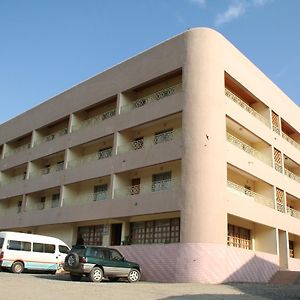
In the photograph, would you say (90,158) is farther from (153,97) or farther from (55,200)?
(153,97)

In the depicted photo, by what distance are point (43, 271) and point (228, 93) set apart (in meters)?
15.1

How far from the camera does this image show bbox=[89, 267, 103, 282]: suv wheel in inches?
738

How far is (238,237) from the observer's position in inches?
1091

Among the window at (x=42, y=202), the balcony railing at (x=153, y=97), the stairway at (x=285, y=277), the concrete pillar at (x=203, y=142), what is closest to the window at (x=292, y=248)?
the stairway at (x=285, y=277)

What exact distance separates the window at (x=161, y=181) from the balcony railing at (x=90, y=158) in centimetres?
443

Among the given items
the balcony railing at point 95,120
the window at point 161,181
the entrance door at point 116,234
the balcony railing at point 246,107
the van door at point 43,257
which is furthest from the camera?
the balcony railing at point 95,120

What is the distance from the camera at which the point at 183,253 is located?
72.6 feet

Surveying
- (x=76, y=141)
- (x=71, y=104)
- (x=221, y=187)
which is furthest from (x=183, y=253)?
(x=71, y=104)

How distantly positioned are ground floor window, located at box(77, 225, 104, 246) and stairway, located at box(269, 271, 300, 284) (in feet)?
36.9

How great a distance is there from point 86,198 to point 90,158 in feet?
9.61

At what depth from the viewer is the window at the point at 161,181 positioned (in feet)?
84.9

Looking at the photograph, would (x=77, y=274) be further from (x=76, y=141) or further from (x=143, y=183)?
(x=76, y=141)

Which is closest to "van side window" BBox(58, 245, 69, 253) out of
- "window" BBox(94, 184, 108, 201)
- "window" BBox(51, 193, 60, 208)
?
"window" BBox(94, 184, 108, 201)

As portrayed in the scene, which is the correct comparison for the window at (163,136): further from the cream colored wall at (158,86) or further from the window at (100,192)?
the window at (100,192)
